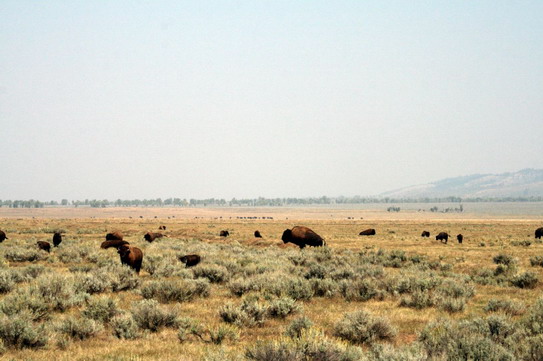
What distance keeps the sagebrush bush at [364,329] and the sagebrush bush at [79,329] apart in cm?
508

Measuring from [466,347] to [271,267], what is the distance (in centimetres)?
1174

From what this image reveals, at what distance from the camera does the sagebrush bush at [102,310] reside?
958 centimetres

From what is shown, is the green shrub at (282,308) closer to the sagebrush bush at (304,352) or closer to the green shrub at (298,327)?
the green shrub at (298,327)

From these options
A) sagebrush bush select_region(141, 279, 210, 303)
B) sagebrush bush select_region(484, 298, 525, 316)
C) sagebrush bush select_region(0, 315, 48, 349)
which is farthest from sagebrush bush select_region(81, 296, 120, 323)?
sagebrush bush select_region(484, 298, 525, 316)

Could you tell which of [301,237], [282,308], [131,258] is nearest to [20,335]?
[282,308]

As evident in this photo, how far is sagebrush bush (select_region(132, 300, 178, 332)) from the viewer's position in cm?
925

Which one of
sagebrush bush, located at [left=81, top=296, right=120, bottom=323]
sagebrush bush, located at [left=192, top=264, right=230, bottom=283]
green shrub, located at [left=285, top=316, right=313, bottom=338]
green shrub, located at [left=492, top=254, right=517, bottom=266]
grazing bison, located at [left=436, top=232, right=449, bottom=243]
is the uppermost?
sagebrush bush, located at [left=81, top=296, right=120, bottom=323]

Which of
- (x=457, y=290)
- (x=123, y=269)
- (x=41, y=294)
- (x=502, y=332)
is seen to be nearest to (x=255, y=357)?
(x=502, y=332)

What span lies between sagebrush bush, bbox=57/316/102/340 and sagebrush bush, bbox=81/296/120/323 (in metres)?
0.78

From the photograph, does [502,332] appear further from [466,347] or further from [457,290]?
[457,290]

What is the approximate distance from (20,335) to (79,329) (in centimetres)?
105

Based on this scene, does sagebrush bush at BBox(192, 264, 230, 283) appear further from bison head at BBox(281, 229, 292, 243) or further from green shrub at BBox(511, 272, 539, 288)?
bison head at BBox(281, 229, 292, 243)

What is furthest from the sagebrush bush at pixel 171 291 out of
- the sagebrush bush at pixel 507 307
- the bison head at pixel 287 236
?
the bison head at pixel 287 236

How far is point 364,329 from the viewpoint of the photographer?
8.53 meters
